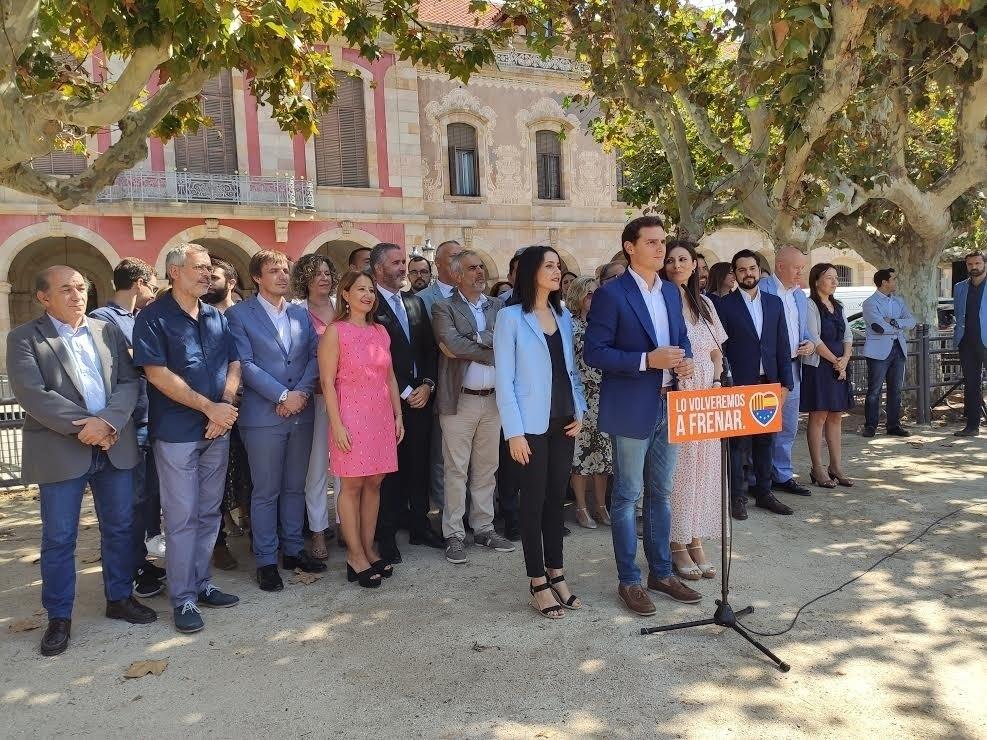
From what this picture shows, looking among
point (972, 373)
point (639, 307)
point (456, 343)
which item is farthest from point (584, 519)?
point (972, 373)

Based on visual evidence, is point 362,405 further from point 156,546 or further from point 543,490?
point 156,546

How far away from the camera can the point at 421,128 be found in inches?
842

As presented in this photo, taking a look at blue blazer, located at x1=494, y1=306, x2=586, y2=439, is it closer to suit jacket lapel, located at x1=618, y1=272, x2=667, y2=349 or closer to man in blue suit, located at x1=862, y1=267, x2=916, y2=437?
suit jacket lapel, located at x1=618, y1=272, x2=667, y2=349

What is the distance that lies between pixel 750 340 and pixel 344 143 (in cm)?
1708

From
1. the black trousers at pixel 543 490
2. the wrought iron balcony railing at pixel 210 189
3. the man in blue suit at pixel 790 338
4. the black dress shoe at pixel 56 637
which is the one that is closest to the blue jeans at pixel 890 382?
the man in blue suit at pixel 790 338

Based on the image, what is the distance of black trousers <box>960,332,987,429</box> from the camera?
8578 mm

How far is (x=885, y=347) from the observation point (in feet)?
28.8

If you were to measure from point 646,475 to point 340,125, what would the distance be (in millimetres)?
18481

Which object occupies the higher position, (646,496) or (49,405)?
(49,405)

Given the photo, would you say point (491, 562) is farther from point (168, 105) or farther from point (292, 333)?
point (168, 105)

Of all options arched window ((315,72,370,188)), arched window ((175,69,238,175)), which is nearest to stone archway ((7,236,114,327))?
arched window ((175,69,238,175))

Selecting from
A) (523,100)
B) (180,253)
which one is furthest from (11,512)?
(523,100)

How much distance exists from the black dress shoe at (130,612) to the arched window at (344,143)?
17.6m

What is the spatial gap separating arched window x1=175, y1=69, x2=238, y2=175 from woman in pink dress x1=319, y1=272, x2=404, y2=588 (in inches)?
653
